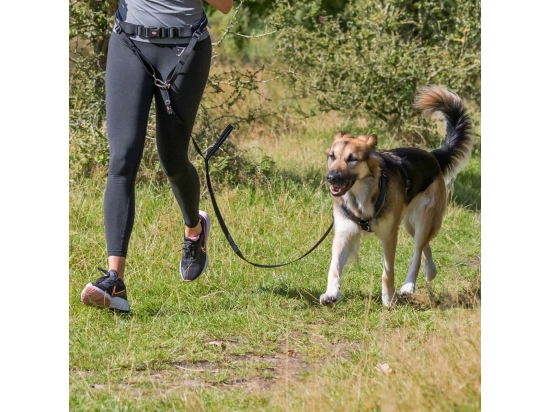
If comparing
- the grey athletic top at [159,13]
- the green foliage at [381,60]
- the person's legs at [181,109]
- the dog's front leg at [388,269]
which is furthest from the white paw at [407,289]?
the green foliage at [381,60]

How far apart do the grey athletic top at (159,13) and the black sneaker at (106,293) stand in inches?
54.0

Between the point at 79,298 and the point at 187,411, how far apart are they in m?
1.93

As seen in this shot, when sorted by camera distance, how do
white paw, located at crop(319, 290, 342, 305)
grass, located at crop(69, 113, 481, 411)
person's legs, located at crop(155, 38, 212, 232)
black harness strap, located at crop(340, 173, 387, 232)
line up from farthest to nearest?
black harness strap, located at crop(340, 173, 387, 232)
white paw, located at crop(319, 290, 342, 305)
person's legs, located at crop(155, 38, 212, 232)
grass, located at crop(69, 113, 481, 411)

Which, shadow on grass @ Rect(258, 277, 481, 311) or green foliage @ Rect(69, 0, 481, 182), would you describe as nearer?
shadow on grass @ Rect(258, 277, 481, 311)

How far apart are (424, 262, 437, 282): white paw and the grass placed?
7 centimetres

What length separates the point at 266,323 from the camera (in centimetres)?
519

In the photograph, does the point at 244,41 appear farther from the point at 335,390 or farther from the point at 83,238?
the point at 335,390

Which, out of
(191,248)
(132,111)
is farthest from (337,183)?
(132,111)

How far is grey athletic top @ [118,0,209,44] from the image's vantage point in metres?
4.91

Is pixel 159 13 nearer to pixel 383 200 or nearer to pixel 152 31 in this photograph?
pixel 152 31

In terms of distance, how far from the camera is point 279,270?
20.7ft

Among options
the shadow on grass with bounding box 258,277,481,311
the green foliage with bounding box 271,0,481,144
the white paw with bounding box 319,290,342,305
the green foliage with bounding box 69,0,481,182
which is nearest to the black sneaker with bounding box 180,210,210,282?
the shadow on grass with bounding box 258,277,481,311

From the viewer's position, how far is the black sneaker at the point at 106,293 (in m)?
4.93

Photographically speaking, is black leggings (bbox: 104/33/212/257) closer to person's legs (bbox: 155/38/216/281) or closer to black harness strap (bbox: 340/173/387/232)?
person's legs (bbox: 155/38/216/281)
